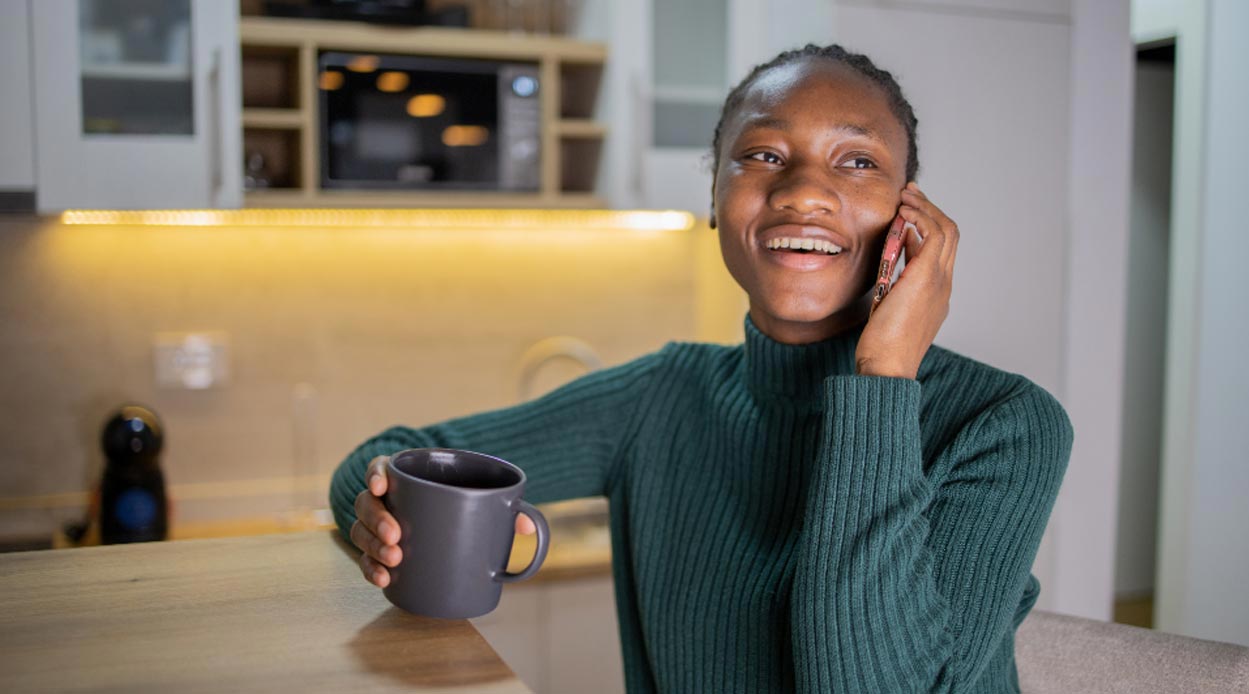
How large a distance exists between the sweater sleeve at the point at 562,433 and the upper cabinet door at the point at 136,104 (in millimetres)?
971

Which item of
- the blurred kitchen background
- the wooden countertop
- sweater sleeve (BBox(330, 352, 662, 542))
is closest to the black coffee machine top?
the blurred kitchen background

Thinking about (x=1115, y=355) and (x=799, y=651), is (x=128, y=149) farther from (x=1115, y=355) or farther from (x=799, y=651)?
(x=1115, y=355)

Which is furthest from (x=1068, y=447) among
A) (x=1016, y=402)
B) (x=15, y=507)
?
(x=15, y=507)

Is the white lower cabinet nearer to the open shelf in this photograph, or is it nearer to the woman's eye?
the open shelf

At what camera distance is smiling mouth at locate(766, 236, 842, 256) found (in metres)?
1.06

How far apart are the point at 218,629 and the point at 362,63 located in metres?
1.58

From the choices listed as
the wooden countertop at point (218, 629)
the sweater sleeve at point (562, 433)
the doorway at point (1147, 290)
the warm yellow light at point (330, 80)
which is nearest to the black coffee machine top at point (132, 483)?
the warm yellow light at point (330, 80)

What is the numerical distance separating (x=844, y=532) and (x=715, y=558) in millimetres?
226

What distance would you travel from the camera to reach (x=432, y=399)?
256 cm

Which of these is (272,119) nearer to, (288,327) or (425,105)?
(425,105)

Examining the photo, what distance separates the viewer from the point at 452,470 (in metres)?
0.82

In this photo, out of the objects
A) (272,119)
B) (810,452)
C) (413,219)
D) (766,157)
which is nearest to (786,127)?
(766,157)

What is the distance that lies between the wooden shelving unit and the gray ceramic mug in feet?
4.71

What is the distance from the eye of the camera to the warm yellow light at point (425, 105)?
2160mm
